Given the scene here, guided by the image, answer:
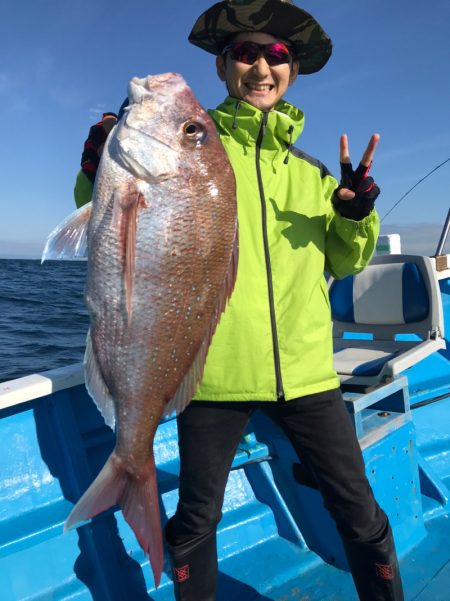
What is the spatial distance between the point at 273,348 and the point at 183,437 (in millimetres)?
513

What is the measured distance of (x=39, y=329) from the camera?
1370 cm

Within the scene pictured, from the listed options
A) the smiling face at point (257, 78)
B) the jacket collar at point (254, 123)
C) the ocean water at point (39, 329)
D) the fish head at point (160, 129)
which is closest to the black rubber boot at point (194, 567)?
the fish head at point (160, 129)

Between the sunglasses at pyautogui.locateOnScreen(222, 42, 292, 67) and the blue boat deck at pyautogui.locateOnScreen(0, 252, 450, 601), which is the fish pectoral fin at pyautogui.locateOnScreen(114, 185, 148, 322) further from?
the blue boat deck at pyautogui.locateOnScreen(0, 252, 450, 601)

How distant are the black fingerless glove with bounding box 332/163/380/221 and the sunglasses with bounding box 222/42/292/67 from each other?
0.59m

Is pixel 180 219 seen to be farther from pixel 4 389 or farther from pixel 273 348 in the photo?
Result: pixel 4 389

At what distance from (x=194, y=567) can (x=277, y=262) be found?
1.30 meters

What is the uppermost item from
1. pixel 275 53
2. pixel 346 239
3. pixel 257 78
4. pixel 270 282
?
pixel 275 53

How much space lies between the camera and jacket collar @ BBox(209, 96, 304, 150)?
2082 millimetres

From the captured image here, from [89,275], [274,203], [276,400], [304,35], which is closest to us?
[89,275]

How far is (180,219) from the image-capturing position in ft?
5.59

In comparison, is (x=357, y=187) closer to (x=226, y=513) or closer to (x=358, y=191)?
(x=358, y=191)

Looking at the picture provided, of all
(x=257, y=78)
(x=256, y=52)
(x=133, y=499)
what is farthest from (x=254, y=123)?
(x=133, y=499)

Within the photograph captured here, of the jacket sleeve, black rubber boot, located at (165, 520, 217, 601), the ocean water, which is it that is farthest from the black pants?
the ocean water

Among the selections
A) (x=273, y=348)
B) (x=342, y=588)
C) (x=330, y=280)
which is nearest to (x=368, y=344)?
(x=330, y=280)
